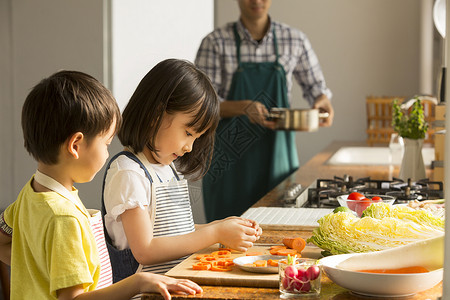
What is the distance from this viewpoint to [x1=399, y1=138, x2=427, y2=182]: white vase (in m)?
2.46

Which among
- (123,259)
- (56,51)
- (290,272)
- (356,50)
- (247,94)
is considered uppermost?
(356,50)

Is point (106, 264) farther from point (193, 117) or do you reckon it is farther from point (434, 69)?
point (434, 69)

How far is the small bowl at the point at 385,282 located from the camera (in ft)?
3.14

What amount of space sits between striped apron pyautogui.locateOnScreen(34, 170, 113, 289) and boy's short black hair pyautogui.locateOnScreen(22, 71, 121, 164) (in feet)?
0.11

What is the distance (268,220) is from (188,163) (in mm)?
253

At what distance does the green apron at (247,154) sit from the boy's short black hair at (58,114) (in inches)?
87.0

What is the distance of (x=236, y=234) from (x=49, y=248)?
A: 41 centimetres

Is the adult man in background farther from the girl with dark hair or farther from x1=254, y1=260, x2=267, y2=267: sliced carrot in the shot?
x1=254, y1=260, x2=267, y2=267: sliced carrot

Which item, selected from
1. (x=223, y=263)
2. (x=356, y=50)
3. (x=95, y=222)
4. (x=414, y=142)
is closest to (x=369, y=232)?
(x=223, y=263)

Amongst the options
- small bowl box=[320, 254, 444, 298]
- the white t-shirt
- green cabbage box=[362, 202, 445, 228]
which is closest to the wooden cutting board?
small bowl box=[320, 254, 444, 298]

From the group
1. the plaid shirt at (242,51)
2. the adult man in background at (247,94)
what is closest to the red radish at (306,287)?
the adult man in background at (247,94)

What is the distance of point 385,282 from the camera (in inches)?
37.9

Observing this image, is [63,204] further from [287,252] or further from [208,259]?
[287,252]

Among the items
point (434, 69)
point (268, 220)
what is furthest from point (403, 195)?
point (434, 69)
